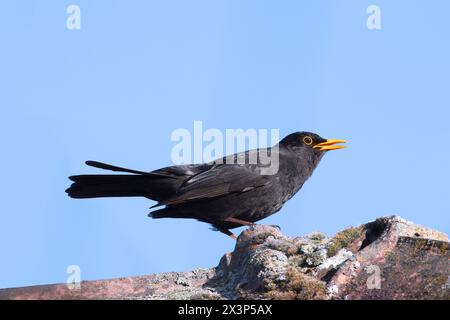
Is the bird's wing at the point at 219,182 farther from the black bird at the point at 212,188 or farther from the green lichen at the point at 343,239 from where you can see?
the green lichen at the point at 343,239

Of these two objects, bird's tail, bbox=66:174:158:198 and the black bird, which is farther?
bird's tail, bbox=66:174:158:198

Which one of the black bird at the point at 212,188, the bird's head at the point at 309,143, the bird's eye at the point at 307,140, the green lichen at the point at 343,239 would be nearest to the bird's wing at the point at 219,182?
the black bird at the point at 212,188

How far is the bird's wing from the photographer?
1095 centimetres

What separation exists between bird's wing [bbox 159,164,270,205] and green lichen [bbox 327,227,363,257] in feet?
9.53

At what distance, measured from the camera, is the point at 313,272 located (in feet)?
24.8

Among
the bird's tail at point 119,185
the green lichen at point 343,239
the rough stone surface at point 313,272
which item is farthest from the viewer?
the bird's tail at point 119,185

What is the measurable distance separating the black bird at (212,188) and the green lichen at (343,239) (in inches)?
107

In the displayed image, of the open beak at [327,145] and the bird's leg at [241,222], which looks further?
the open beak at [327,145]

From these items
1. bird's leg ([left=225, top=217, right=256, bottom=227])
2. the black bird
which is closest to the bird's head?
the black bird

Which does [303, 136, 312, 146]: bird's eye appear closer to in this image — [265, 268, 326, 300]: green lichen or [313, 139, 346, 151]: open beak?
[313, 139, 346, 151]: open beak

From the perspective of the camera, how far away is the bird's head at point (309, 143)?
12.3 m

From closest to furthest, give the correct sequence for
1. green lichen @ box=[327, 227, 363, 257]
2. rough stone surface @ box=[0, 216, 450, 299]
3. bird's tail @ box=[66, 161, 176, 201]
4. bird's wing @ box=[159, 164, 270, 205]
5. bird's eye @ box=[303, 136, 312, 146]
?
rough stone surface @ box=[0, 216, 450, 299] → green lichen @ box=[327, 227, 363, 257] → bird's wing @ box=[159, 164, 270, 205] → bird's tail @ box=[66, 161, 176, 201] → bird's eye @ box=[303, 136, 312, 146]

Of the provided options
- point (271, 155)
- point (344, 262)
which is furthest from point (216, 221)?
point (344, 262)
